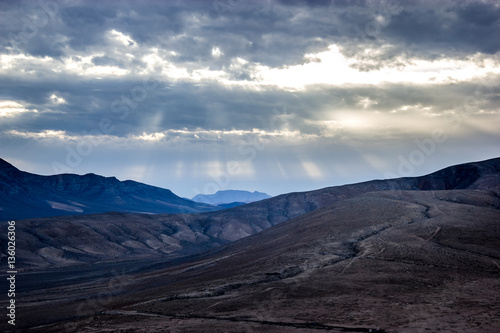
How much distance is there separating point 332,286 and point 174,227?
107036 millimetres

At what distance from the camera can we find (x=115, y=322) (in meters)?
27.3

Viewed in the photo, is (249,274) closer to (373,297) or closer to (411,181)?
(373,297)

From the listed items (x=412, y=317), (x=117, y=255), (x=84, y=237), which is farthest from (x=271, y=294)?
(x=84, y=237)

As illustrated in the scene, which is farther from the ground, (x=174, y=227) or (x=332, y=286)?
(x=332, y=286)

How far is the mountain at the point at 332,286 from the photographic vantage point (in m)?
23.7

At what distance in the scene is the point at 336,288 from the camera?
30125 mm

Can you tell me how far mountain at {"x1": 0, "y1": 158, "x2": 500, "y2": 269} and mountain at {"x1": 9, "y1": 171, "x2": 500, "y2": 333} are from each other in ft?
92.7

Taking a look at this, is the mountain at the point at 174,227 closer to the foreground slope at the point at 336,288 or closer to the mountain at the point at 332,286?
the mountain at the point at 332,286

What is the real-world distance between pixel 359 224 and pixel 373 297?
27.1 m

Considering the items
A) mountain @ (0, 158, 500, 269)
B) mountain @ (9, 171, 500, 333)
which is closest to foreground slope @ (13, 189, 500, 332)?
mountain @ (9, 171, 500, 333)

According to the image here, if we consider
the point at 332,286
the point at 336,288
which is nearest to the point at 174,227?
the point at 332,286

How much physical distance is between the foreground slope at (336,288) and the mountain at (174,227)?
3317 centimetres

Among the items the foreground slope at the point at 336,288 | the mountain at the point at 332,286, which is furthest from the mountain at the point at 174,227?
the foreground slope at the point at 336,288

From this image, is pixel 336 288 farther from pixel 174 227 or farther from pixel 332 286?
pixel 174 227
